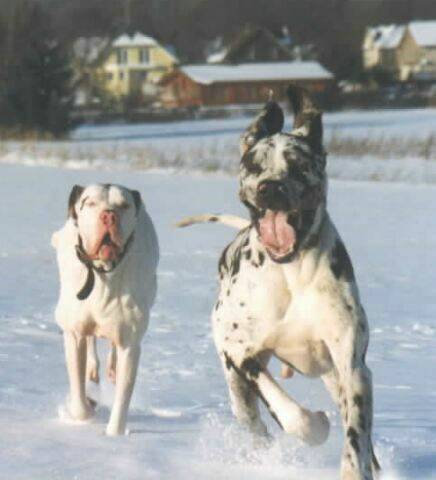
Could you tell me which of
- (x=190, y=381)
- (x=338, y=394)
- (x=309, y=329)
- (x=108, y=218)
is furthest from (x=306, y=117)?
(x=190, y=381)

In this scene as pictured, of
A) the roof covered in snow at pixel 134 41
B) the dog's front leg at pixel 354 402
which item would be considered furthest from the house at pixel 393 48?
the dog's front leg at pixel 354 402

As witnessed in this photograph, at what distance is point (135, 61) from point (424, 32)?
23.4 meters

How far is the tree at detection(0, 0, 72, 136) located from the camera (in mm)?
50375

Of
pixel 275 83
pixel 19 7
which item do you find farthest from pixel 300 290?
pixel 275 83

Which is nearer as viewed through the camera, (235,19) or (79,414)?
(79,414)

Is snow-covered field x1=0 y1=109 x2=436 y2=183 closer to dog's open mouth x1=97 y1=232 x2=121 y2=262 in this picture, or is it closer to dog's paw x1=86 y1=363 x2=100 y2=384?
dog's paw x1=86 y1=363 x2=100 y2=384

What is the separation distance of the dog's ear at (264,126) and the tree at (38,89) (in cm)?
4527

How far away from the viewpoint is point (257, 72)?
306 feet

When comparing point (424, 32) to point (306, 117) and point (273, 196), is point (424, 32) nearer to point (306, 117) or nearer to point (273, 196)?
point (306, 117)

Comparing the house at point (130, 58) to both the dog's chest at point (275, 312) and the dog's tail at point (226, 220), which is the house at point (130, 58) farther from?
the dog's chest at point (275, 312)

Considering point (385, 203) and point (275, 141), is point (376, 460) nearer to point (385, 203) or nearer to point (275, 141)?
point (275, 141)

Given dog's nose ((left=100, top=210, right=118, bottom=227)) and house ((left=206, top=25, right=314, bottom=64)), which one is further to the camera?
house ((left=206, top=25, right=314, bottom=64))

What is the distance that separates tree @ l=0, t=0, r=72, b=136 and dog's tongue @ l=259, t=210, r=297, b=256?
45.5 metres

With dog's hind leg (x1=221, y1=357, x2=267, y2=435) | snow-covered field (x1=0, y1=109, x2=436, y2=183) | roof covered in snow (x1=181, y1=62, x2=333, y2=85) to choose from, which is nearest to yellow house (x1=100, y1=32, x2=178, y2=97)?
roof covered in snow (x1=181, y1=62, x2=333, y2=85)
